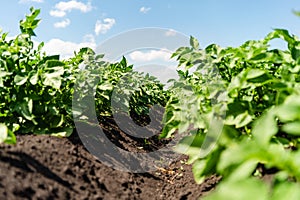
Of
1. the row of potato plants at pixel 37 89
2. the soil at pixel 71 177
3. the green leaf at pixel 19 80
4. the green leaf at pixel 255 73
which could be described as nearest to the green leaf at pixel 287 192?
the green leaf at pixel 255 73

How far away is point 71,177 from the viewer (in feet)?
7.65

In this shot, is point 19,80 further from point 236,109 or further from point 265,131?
point 265,131

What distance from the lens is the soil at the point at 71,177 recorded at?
1.95 meters

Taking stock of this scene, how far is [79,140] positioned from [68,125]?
0.67ft

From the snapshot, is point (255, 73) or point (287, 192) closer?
point (287, 192)

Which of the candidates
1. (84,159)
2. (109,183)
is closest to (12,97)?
(84,159)

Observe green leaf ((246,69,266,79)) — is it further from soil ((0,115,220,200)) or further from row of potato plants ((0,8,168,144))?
row of potato plants ((0,8,168,144))

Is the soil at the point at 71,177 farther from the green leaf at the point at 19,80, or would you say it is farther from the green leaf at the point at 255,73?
the green leaf at the point at 255,73

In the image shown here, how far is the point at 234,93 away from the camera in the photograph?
2.34 metres

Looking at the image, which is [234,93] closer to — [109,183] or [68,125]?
[109,183]

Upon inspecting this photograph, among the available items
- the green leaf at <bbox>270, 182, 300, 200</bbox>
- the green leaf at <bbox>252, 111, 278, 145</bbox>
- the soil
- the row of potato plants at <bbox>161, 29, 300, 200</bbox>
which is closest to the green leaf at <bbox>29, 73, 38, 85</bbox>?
the soil

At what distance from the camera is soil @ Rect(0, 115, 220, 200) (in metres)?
1.95

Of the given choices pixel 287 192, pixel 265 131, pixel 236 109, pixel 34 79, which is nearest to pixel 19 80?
pixel 34 79

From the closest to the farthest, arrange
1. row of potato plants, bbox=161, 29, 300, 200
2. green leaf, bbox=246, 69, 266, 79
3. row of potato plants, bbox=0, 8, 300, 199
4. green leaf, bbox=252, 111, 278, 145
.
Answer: green leaf, bbox=252, 111, 278, 145
row of potato plants, bbox=0, 8, 300, 199
row of potato plants, bbox=161, 29, 300, 200
green leaf, bbox=246, 69, 266, 79
